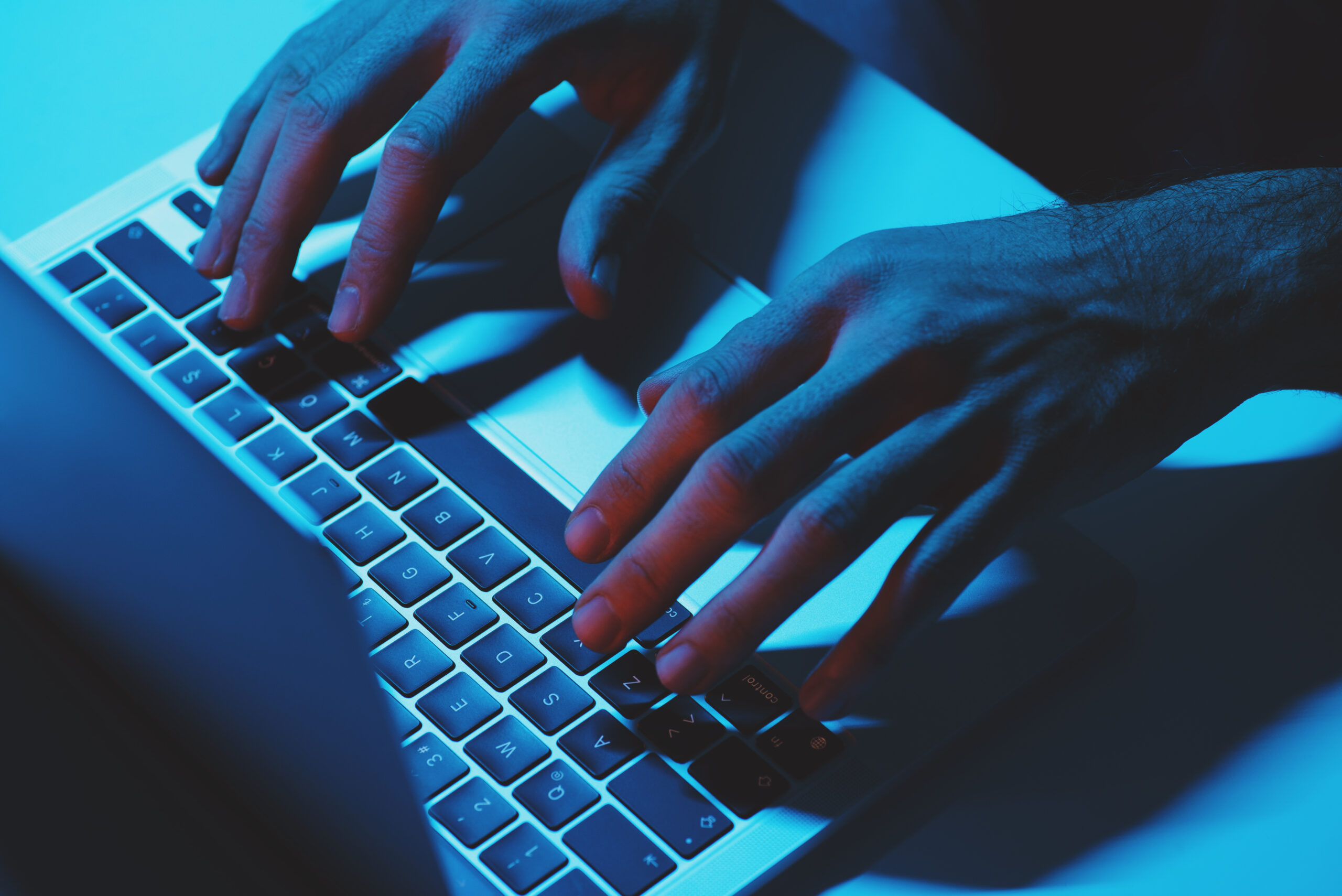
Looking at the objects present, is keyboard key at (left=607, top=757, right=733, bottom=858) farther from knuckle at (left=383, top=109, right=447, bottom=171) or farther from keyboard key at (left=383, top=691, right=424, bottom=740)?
knuckle at (left=383, top=109, right=447, bottom=171)

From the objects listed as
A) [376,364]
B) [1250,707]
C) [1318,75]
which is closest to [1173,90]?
[1318,75]

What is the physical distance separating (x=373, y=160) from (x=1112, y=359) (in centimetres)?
50

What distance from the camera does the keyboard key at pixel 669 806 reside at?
474 millimetres

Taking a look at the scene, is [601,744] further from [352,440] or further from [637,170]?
[637,170]

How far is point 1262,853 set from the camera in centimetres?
51

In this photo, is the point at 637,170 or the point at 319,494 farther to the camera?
the point at 637,170

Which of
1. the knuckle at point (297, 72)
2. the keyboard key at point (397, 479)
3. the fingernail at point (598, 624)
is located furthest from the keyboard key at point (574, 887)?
the knuckle at point (297, 72)

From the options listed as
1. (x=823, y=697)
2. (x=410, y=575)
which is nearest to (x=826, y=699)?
(x=823, y=697)

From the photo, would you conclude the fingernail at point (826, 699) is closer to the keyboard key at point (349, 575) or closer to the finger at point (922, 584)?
the finger at point (922, 584)

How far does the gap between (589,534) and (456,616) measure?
75mm

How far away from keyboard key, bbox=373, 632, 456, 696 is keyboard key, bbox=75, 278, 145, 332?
0.92ft

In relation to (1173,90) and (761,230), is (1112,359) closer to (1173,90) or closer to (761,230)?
(761,230)

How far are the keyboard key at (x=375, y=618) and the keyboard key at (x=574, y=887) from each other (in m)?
0.14

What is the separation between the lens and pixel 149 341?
2.11 feet
